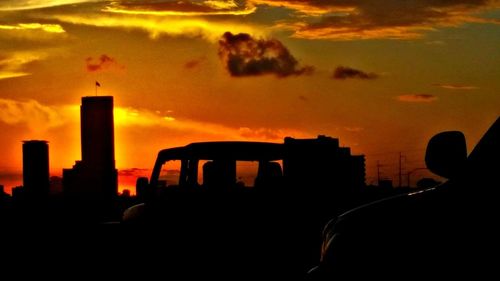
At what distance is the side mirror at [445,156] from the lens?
5.86 m

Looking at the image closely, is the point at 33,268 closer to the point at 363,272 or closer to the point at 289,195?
the point at 289,195

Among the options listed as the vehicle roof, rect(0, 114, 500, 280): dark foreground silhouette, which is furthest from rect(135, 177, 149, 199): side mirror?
the vehicle roof

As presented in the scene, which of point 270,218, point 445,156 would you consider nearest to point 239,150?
point 270,218

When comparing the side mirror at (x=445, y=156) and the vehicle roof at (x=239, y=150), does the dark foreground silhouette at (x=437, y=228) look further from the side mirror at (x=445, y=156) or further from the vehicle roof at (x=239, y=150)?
the vehicle roof at (x=239, y=150)

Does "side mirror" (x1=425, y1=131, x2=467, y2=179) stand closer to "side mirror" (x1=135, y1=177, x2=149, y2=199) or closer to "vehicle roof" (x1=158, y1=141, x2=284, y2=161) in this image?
"vehicle roof" (x1=158, y1=141, x2=284, y2=161)

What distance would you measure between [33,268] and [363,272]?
21163mm

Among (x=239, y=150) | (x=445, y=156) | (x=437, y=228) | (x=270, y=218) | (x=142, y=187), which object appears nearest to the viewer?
(x=437, y=228)

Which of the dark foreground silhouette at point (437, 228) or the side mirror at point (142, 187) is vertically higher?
the dark foreground silhouette at point (437, 228)

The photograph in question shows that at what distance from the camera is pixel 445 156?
5871 mm

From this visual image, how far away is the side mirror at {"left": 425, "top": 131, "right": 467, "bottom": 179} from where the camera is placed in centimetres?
586

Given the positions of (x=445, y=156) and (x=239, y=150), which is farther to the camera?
(x=239, y=150)

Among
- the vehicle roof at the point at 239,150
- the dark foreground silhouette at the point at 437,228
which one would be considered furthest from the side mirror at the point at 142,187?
the dark foreground silhouette at the point at 437,228

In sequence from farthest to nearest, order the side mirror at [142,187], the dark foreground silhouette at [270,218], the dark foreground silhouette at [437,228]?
the side mirror at [142,187], the dark foreground silhouette at [270,218], the dark foreground silhouette at [437,228]

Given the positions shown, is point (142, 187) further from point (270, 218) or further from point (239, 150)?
point (270, 218)
